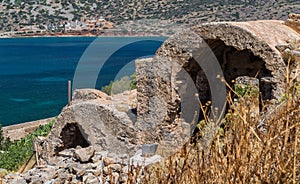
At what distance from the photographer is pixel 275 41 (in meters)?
7.40

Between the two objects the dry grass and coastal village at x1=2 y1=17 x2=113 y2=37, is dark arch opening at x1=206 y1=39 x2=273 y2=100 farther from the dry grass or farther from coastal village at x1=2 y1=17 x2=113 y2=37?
coastal village at x1=2 y1=17 x2=113 y2=37

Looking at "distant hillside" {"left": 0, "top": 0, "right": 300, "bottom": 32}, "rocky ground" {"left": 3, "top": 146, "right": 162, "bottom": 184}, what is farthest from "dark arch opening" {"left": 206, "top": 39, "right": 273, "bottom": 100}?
"distant hillside" {"left": 0, "top": 0, "right": 300, "bottom": 32}

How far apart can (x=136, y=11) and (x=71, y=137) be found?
199 feet

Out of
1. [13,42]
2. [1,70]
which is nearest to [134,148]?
[1,70]

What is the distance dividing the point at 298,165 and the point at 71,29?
9564 centimetres

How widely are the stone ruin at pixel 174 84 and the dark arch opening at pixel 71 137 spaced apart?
2 centimetres

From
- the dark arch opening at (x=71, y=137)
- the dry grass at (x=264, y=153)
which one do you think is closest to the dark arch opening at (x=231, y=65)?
the dark arch opening at (x=71, y=137)

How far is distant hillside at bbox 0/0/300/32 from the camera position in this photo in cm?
4609

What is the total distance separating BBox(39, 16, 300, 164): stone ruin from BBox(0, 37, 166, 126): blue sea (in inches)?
544

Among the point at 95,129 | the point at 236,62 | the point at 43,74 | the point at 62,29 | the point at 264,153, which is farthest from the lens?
the point at 62,29

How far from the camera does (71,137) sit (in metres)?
10.3

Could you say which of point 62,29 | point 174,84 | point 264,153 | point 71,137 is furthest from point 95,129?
point 62,29

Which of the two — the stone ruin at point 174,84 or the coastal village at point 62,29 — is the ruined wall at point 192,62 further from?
the coastal village at point 62,29

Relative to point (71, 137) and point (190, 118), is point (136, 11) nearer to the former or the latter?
point (71, 137)
